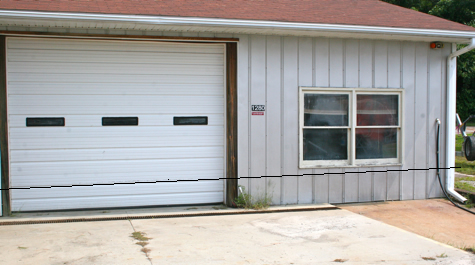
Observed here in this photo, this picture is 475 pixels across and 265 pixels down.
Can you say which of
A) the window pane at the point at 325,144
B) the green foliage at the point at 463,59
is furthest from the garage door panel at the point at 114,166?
the green foliage at the point at 463,59

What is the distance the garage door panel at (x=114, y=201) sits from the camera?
707 centimetres

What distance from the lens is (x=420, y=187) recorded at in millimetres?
8586

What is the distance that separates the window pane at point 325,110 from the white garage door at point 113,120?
1.50 metres

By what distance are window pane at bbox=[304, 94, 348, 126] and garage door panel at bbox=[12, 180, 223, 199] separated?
1950mm

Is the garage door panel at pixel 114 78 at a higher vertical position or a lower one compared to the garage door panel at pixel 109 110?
higher

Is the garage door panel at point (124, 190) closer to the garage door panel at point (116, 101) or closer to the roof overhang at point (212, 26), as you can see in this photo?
the garage door panel at point (116, 101)

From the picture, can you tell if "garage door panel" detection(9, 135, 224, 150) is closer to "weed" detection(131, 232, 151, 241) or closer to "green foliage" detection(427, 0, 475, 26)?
"weed" detection(131, 232, 151, 241)

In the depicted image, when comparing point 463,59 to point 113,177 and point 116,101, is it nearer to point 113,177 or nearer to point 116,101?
point 116,101

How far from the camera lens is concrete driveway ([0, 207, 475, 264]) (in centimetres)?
495

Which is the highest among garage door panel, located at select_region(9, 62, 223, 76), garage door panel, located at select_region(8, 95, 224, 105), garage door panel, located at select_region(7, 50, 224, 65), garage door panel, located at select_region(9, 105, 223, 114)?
garage door panel, located at select_region(7, 50, 224, 65)

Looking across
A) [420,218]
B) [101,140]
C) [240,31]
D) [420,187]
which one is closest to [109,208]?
[101,140]

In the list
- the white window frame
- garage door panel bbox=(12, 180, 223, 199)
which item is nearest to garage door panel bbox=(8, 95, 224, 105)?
garage door panel bbox=(12, 180, 223, 199)

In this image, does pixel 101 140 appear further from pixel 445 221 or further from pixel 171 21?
pixel 445 221

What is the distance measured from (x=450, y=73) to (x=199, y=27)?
4.80m
